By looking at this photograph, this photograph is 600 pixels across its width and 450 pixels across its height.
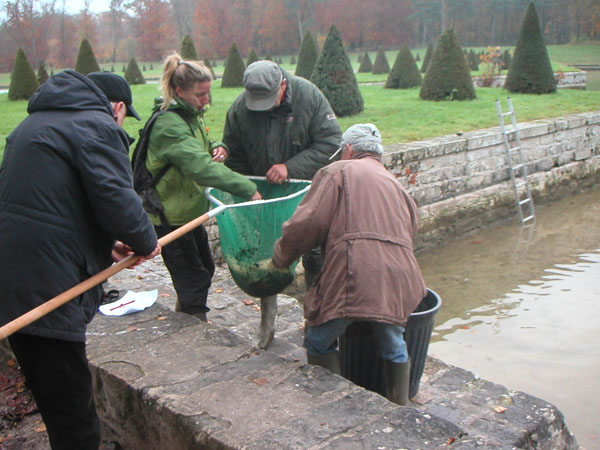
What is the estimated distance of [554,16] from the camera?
48.8m

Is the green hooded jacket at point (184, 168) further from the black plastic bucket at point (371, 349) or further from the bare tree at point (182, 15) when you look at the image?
the bare tree at point (182, 15)

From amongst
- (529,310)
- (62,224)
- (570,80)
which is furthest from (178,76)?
(570,80)

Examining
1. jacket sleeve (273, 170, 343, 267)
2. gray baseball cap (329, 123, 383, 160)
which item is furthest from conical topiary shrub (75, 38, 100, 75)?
jacket sleeve (273, 170, 343, 267)

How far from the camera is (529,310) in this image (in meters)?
6.64

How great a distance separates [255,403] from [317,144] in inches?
74.5

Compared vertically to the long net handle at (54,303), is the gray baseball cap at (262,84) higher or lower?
higher

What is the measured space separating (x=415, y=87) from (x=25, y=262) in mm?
19037

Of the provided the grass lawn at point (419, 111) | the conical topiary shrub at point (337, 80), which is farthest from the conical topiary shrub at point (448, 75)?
the conical topiary shrub at point (337, 80)

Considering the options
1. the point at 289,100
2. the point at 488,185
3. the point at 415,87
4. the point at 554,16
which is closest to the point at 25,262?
the point at 289,100

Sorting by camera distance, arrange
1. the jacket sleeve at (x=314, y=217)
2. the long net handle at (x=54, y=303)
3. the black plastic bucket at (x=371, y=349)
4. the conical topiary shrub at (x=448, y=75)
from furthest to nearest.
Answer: the conical topiary shrub at (x=448, y=75) < the black plastic bucket at (x=371, y=349) < the jacket sleeve at (x=314, y=217) < the long net handle at (x=54, y=303)

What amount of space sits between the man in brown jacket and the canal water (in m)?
1.99

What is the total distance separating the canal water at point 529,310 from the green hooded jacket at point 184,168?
2937mm

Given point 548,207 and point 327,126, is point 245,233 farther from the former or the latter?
point 548,207

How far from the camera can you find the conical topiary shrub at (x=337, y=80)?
44.1 ft
